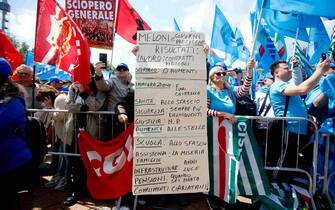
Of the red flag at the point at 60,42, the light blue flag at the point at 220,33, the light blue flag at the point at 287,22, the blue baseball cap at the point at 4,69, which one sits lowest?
the blue baseball cap at the point at 4,69

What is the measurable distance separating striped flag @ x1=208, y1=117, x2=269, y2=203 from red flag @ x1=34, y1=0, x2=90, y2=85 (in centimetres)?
173

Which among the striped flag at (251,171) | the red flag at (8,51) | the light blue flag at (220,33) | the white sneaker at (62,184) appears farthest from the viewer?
the light blue flag at (220,33)

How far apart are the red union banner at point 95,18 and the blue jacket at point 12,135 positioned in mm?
2751

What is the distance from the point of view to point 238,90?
15.5ft

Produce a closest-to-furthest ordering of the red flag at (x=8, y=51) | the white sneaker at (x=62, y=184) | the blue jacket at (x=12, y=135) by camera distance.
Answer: the blue jacket at (x=12, y=135)
the white sneaker at (x=62, y=184)
the red flag at (x=8, y=51)

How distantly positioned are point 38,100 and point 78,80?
164 cm

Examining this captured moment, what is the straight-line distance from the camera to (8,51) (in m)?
5.11

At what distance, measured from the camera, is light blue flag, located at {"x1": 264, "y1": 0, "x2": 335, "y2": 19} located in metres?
4.29

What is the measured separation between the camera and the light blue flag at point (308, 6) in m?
4.29

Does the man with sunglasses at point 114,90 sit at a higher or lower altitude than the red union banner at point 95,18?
lower

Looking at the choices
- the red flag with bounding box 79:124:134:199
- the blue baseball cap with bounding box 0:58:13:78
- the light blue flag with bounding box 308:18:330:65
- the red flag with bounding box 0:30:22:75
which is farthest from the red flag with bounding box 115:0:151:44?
the light blue flag with bounding box 308:18:330:65

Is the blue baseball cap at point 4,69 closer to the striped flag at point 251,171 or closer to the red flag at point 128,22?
the striped flag at point 251,171

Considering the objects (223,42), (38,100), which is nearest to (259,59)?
(223,42)

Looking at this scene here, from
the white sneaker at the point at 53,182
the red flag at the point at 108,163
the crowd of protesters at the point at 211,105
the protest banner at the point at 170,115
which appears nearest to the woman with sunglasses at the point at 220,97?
the crowd of protesters at the point at 211,105
